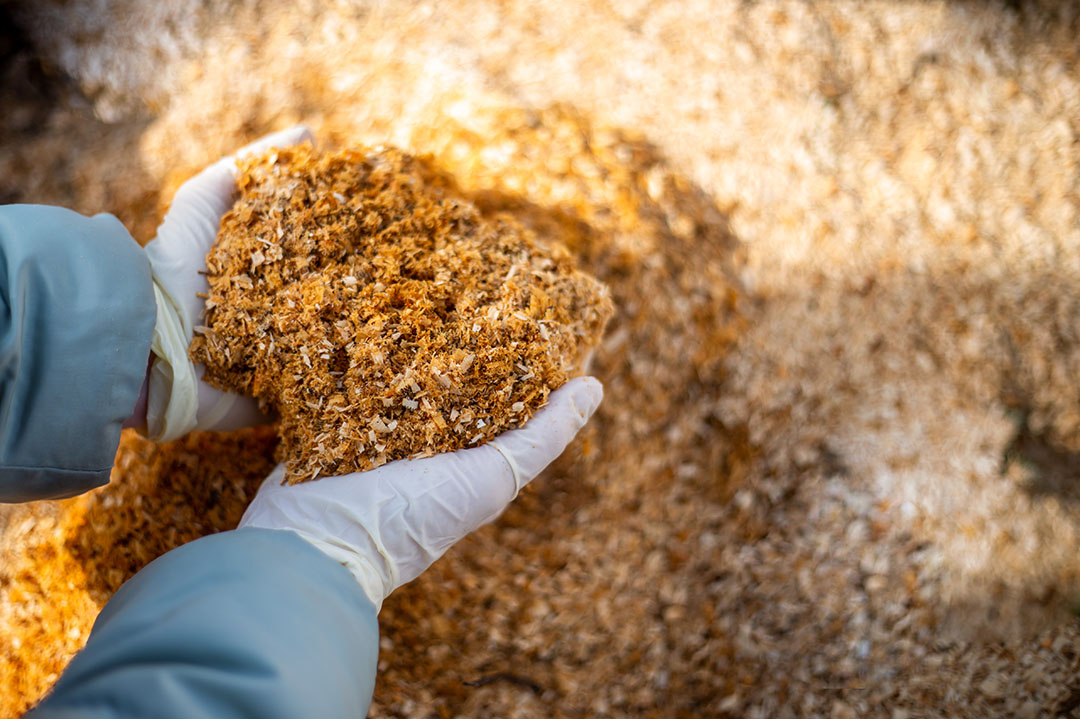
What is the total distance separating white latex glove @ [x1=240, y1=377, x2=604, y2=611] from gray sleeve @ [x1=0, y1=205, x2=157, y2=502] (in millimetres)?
450

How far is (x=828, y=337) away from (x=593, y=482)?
1.04 m

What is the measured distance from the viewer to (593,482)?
2.13 meters

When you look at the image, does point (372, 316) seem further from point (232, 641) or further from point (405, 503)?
point (232, 641)

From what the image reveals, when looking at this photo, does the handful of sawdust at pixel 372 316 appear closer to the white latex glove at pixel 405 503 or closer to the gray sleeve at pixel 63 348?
the white latex glove at pixel 405 503

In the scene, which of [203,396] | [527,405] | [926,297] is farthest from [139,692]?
[926,297]

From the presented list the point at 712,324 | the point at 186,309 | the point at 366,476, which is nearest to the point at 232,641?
the point at 366,476

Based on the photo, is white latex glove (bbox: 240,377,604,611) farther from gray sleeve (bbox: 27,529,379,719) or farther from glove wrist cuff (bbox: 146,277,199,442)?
glove wrist cuff (bbox: 146,277,199,442)

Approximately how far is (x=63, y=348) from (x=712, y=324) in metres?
1.95

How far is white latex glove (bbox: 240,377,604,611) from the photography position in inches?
60.4

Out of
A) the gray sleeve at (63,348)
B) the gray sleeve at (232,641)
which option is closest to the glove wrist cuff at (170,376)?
the gray sleeve at (63,348)

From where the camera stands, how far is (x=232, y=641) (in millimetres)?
1161

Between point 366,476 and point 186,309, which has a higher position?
point 186,309

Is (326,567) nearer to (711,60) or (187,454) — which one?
→ (187,454)

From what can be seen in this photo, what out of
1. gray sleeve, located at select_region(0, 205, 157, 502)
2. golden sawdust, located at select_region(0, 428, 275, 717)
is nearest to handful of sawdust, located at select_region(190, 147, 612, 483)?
gray sleeve, located at select_region(0, 205, 157, 502)
